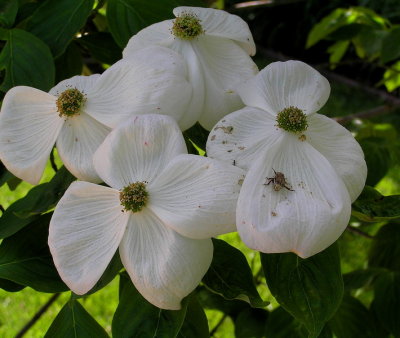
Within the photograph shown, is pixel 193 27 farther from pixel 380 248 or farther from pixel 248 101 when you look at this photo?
pixel 380 248

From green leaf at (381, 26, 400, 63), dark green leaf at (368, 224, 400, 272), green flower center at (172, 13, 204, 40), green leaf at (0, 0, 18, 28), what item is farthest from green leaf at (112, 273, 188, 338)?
green leaf at (381, 26, 400, 63)

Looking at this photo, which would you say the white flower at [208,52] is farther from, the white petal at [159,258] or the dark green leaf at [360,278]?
the dark green leaf at [360,278]

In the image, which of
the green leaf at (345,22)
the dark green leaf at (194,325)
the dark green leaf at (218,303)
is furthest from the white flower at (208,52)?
the green leaf at (345,22)

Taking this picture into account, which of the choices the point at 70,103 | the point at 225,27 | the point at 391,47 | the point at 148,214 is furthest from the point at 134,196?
the point at 391,47

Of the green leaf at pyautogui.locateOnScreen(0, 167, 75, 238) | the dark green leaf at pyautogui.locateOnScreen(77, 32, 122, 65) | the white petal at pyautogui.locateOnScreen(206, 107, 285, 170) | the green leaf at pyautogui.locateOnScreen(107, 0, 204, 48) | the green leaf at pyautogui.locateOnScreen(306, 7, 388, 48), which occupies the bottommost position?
the green leaf at pyautogui.locateOnScreen(306, 7, 388, 48)

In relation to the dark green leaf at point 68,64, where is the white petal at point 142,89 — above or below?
above

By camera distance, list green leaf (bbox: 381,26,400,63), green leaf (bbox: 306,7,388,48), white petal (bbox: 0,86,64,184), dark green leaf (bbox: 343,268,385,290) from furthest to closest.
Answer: green leaf (bbox: 306,7,388,48) → green leaf (bbox: 381,26,400,63) → dark green leaf (bbox: 343,268,385,290) → white petal (bbox: 0,86,64,184)

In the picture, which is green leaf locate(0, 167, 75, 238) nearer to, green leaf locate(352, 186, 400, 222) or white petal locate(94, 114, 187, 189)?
white petal locate(94, 114, 187, 189)

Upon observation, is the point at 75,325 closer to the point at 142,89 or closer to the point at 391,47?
the point at 142,89
